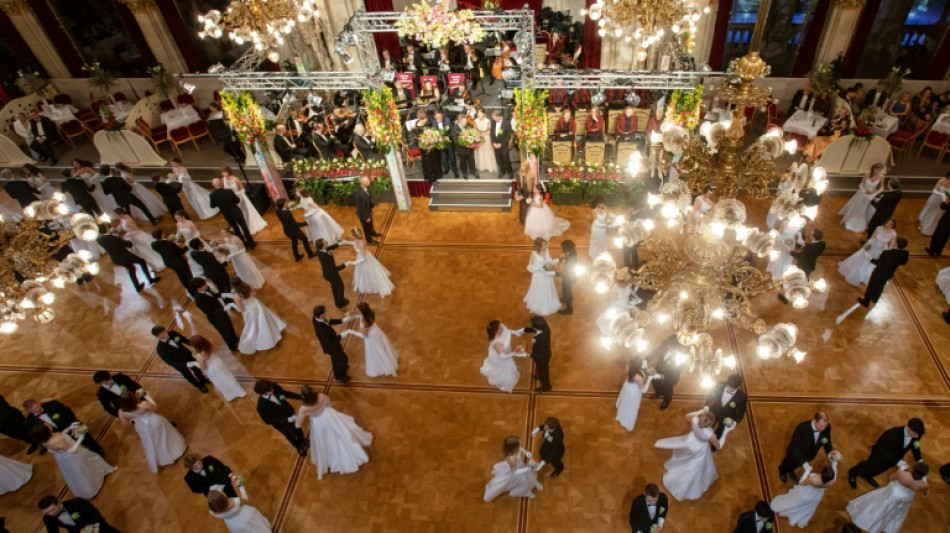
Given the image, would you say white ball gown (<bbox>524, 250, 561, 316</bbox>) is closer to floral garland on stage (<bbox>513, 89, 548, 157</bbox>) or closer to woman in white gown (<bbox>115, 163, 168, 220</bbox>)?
floral garland on stage (<bbox>513, 89, 548, 157</bbox>)

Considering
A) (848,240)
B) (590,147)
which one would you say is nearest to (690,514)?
(848,240)

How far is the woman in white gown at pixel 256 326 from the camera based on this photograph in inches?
306

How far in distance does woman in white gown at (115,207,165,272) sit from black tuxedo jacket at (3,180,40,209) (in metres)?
2.05

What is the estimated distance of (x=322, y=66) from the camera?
13.1 m

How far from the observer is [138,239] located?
30.9 feet

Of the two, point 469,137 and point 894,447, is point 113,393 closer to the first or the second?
point 469,137

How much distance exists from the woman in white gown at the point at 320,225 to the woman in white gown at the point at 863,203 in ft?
28.1

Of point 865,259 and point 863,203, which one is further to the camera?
point 863,203

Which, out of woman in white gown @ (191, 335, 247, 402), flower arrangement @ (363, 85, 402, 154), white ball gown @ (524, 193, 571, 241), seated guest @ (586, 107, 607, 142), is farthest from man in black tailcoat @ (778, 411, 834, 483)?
flower arrangement @ (363, 85, 402, 154)

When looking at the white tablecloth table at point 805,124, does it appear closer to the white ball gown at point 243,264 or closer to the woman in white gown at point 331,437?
the woman in white gown at point 331,437

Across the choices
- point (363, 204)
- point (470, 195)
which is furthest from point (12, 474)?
point (470, 195)

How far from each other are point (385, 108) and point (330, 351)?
4417 mm

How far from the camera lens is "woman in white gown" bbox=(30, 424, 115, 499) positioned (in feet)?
20.1

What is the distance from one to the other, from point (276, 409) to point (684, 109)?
767cm
